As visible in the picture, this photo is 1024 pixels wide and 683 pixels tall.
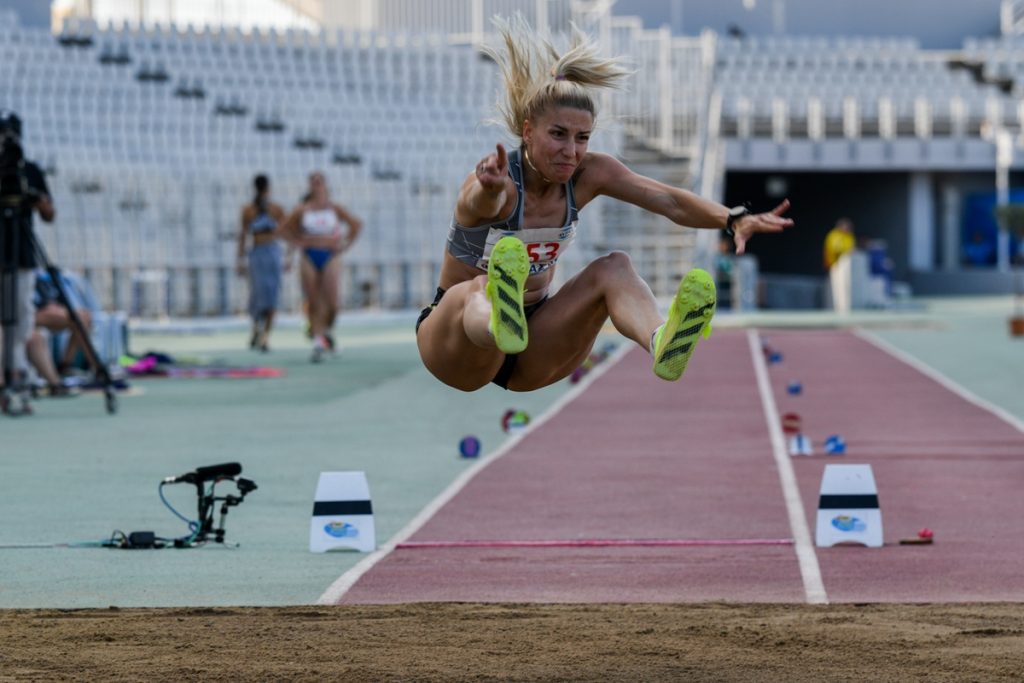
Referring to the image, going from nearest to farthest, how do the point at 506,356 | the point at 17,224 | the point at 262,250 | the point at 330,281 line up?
1. the point at 506,356
2. the point at 17,224
3. the point at 330,281
4. the point at 262,250

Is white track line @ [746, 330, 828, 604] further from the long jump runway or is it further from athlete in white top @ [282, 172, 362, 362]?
athlete in white top @ [282, 172, 362, 362]

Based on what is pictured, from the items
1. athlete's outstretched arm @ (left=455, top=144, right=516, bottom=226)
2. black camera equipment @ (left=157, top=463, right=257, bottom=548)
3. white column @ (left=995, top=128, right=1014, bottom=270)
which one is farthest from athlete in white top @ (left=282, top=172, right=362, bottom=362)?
white column @ (left=995, top=128, right=1014, bottom=270)

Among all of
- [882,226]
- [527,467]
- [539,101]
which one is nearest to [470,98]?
[882,226]

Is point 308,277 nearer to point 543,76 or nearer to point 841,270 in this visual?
point 543,76

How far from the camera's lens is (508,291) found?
6188 mm

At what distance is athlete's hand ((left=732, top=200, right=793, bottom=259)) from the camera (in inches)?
244

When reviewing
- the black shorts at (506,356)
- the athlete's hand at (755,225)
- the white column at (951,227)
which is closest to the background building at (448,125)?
the white column at (951,227)

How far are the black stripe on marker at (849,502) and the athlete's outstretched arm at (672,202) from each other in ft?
7.70

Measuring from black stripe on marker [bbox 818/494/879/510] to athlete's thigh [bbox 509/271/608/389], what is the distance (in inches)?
83.1

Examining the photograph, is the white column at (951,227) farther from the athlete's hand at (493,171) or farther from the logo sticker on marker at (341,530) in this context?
the athlete's hand at (493,171)

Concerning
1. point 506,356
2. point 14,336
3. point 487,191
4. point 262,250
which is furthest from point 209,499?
point 262,250

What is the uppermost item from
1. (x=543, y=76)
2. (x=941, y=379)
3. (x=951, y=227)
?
(x=543, y=76)

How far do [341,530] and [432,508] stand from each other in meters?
1.55

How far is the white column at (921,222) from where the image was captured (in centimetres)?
4631
